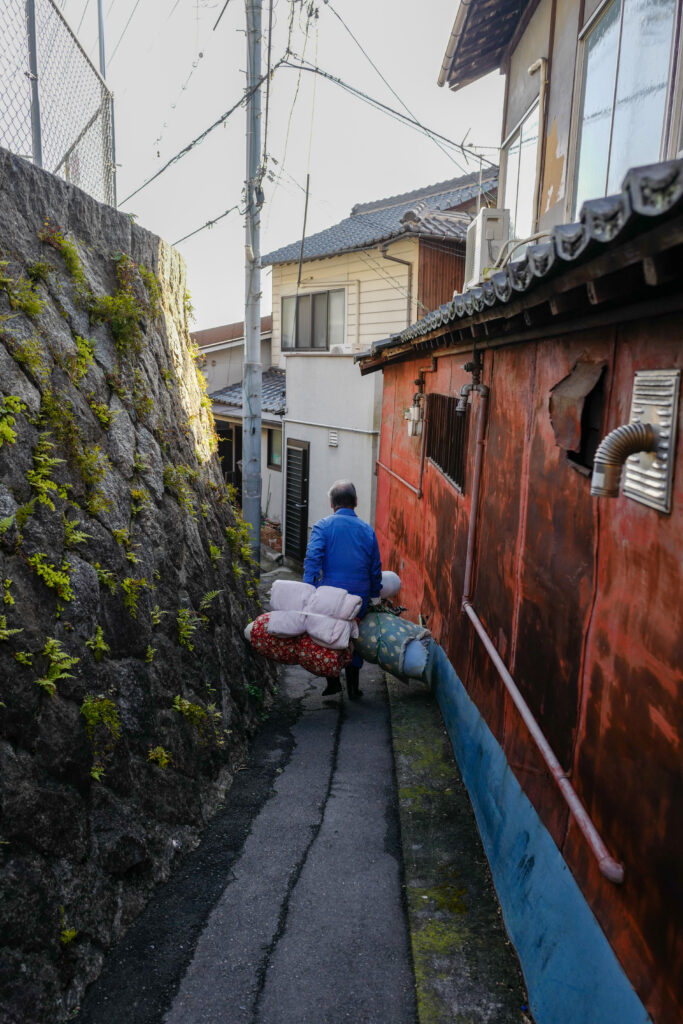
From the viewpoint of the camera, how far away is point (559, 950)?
3182mm

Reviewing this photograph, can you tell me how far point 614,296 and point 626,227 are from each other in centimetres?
77

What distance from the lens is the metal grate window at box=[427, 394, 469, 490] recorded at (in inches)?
264

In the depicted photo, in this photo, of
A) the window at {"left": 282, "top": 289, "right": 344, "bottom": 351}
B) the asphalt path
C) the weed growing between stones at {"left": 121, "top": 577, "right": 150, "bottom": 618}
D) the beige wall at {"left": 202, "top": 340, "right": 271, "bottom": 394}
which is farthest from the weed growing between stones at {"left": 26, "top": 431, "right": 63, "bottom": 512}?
the beige wall at {"left": 202, "top": 340, "right": 271, "bottom": 394}

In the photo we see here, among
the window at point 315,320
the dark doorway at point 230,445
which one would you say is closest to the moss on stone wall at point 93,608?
the window at point 315,320

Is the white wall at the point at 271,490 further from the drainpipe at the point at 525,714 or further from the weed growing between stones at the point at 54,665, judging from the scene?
the weed growing between stones at the point at 54,665

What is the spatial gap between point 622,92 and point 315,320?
1432cm

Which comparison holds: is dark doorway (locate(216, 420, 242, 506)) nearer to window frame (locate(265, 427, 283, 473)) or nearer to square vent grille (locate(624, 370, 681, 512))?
window frame (locate(265, 427, 283, 473))

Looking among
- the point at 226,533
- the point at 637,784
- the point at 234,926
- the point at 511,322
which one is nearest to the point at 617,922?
the point at 637,784

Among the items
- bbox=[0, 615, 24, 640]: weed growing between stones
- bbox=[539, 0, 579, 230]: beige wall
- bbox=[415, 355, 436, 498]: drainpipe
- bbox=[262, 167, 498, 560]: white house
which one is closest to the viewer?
bbox=[0, 615, 24, 640]: weed growing between stones

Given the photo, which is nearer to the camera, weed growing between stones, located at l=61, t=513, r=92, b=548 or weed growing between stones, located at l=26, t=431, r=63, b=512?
weed growing between stones, located at l=26, t=431, r=63, b=512

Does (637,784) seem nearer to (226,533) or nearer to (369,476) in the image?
(226,533)

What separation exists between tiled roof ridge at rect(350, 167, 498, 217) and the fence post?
15247 mm

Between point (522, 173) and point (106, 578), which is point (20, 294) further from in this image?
point (522, 173)

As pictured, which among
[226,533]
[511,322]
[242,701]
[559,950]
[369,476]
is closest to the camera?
[559,950]
